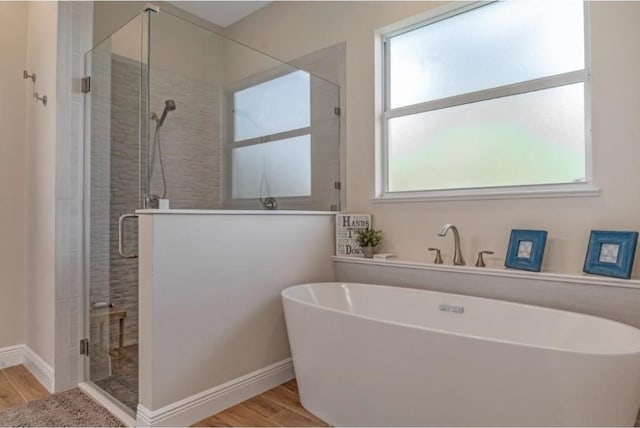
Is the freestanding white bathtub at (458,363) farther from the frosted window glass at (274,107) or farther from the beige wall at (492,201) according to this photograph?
the frosted window glass at (274,107)

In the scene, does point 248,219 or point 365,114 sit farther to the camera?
point 365,114

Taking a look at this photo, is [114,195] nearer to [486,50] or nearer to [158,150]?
[158,150]

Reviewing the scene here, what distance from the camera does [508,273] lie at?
80.4 inches

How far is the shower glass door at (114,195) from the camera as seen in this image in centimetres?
215

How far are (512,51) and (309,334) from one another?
2.05 m

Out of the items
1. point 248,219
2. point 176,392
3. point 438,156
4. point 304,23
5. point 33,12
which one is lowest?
point 176,392

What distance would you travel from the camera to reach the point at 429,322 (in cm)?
221

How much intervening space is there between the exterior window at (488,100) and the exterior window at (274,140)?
657 millimetres

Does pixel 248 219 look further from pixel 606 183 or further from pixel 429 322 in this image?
pixel 606 183

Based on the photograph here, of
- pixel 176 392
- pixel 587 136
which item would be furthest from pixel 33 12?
pixel 587 136

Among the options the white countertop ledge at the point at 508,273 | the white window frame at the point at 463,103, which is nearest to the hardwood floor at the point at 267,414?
the white countertop ledge at the point at 508,273

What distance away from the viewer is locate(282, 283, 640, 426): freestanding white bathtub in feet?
4.20

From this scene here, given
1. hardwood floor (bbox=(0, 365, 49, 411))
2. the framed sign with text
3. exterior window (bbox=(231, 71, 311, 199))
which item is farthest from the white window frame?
hardwood floor (bbox=(0, 365, 49, 411))

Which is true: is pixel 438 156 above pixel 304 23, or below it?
below
